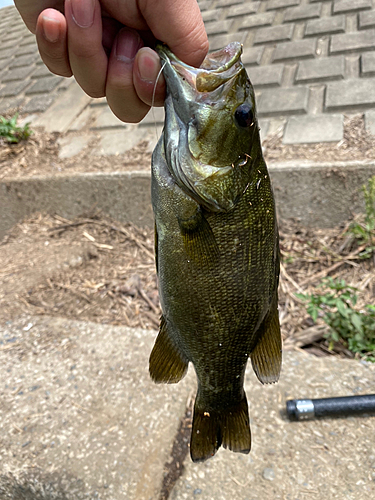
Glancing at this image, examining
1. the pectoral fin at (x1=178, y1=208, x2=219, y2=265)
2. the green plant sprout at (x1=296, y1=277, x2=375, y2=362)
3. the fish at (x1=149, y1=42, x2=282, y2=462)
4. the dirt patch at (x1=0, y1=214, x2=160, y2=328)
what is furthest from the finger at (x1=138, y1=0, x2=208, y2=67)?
the dirt patch at (x1=0, y1=214, x2=160, y2=328)

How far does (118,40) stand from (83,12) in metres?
0.18

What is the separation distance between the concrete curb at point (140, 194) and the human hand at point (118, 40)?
2.18m

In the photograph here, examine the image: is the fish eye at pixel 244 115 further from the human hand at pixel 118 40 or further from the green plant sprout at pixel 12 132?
the green plant sprout at pixel 12 132

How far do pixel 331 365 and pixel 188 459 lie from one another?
34.6 inches

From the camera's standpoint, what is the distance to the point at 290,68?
464cm

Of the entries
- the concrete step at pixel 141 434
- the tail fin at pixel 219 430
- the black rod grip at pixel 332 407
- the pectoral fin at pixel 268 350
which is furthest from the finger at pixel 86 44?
the black rod grip at pixel 332 407

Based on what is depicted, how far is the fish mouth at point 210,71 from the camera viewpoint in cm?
114

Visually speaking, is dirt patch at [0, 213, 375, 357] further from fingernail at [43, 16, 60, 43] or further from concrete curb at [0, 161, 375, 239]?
fingernail at [43, 16, 60, 43]

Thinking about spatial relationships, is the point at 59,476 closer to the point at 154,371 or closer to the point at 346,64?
the point at 154,371

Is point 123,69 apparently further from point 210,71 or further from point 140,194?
point 140,194

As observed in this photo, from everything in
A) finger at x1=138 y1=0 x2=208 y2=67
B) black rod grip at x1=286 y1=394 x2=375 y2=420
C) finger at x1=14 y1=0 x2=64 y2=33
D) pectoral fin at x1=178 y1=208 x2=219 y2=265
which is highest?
finger at x1=14 y1=0 x2=64 y2=33

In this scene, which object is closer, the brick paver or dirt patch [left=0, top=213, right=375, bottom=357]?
dirt patch [left=0, top=213, right=375, bottom=357]

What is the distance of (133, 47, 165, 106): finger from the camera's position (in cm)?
130

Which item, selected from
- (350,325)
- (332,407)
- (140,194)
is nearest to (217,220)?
(332,407)
